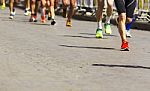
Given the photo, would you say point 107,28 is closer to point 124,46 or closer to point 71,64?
point 124,46

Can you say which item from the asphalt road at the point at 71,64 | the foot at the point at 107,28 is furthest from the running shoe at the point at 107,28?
the asphalt road at the point at 71,64

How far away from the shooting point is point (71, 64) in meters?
9.30

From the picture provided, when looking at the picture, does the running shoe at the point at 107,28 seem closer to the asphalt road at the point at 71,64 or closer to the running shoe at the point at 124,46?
the asphalt road at the point at 71,64

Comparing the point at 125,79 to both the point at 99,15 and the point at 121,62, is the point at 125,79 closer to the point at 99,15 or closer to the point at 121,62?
the point at 121,62

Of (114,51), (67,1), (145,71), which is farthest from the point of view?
(67,1)

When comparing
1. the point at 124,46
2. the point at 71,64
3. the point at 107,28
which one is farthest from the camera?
the point at 107,28

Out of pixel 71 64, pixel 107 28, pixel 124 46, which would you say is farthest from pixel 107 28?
pixel 71 64

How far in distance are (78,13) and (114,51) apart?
51.5 ft

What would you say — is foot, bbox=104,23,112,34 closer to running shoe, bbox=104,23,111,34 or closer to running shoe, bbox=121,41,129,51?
running shoe, bbox=104,23,111,34

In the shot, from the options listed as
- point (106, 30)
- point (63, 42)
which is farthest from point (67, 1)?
point (63, 42)

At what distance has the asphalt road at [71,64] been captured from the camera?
24.6 ft

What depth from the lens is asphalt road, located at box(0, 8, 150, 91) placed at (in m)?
7.49

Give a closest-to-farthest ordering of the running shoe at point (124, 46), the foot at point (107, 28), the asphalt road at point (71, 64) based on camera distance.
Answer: the asphalt road at point (71, 64), the running shoe at point (124, 46), the foot at point (107, 28)

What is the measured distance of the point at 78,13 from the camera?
27.0 metres
